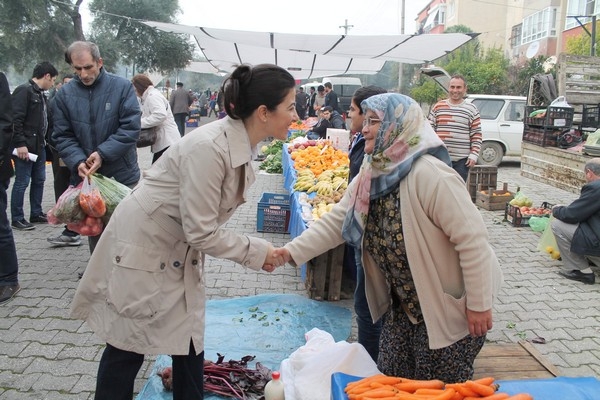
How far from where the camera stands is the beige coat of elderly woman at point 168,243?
196 centimetres

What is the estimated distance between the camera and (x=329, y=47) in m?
13.2

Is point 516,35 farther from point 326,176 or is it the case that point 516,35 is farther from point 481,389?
point 481,389

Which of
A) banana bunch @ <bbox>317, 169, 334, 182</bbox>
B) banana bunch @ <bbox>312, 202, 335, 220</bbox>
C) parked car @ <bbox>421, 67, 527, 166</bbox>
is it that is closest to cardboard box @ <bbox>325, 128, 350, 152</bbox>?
banana bunch @ <bbox>317, 169, 334, 182</bbox>

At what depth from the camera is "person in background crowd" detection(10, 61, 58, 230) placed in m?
5.35

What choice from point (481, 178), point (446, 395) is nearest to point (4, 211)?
point (446, 395)

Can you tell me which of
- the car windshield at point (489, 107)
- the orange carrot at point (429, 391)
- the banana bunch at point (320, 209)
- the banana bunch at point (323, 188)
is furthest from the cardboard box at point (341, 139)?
the orange carrot at point (429, 391)

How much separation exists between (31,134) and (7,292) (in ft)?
7.56

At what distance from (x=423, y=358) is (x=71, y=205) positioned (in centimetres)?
288

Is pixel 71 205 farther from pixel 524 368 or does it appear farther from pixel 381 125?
pixel 524 368

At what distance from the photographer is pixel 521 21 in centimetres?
3884

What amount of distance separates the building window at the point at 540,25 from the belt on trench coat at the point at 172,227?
3607 cm

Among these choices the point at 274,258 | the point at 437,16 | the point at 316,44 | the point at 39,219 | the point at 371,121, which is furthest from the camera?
the point at 437,16

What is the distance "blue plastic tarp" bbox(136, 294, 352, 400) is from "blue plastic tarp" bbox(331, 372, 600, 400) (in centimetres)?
143

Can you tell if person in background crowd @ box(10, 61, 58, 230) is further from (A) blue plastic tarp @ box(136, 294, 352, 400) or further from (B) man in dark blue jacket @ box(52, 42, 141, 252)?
(A) blue plastic tarp @ box(136, 294, 352, 400)
